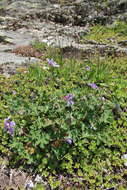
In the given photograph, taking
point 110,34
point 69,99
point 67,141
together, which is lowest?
point 110,34

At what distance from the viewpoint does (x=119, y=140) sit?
328cm

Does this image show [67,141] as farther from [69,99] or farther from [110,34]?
[110,34]

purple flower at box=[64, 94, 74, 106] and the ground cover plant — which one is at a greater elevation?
purple flower at box=[64, 94, 74, 106]

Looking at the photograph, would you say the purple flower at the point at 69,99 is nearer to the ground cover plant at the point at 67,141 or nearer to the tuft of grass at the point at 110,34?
the ground cover plant at the point at 67,141

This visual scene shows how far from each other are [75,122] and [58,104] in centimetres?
37

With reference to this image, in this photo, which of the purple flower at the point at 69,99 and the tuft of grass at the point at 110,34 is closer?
the purple flower at the point at 69,99

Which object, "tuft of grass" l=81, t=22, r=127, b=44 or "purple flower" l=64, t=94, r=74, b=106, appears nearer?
"purple flower" l=64, t=94, r=74, b=106

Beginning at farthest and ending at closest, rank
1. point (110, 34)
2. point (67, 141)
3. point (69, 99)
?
point (110, 34)
point (69, 99)
point (67, 141)

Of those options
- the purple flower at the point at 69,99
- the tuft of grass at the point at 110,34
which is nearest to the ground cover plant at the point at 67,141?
the purple flower at the point at 69,99

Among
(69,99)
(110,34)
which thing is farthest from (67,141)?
(110,34)

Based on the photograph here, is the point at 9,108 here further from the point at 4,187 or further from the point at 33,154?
the point at 4,187

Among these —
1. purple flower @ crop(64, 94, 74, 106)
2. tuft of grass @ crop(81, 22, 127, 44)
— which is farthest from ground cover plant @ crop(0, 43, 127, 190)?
tuft of grass @ crop(81, 22, 127, 44)

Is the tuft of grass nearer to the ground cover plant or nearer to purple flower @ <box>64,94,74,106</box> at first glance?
the ground cover plant

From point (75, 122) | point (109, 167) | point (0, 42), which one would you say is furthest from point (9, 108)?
point (0, 42)
